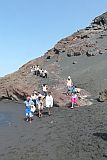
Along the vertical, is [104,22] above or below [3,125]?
above

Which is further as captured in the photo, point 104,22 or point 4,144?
point 104,22

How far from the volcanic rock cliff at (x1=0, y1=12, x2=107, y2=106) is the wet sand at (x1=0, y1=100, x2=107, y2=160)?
4.65 meters

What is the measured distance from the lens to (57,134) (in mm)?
20266

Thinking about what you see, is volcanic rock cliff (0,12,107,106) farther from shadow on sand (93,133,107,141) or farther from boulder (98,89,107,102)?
shadow on sand (93,133,107,141)

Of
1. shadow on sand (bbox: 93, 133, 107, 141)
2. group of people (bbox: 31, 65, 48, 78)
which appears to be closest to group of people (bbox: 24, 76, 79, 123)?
group of people (bbox: 31, 65, 48, 78)

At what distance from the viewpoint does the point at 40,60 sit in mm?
45531

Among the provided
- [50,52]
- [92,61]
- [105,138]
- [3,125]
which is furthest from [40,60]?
[105,138]

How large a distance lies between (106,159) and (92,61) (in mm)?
24841

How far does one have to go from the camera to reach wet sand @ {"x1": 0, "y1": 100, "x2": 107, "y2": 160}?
54.0ft

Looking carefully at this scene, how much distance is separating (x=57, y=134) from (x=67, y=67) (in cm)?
2007

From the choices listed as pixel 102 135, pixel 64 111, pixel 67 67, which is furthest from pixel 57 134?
pixel 67 67

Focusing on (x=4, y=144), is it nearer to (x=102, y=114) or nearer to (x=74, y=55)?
(x=102, y=114)

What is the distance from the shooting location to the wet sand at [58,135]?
1647 cm

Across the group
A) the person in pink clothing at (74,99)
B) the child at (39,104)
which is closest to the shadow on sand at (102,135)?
the child at (39,104)
